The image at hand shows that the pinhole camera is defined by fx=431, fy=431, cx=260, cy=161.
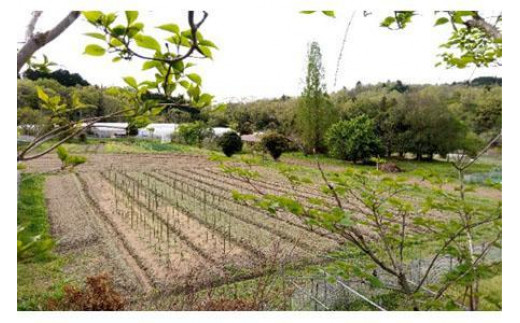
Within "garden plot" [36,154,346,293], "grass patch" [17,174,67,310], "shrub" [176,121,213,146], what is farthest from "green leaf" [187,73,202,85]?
"garden plot" [36,154,346,293]

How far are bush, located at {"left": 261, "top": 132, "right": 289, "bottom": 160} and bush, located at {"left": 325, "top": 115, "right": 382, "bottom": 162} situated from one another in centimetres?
27

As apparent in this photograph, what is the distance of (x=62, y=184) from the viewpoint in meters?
3.07

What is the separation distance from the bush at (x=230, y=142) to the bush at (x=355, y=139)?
1.74 feet

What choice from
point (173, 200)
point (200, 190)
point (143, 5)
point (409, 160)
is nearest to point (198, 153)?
point (200, 190)

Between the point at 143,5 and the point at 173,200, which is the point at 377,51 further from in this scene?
the point at 173,200

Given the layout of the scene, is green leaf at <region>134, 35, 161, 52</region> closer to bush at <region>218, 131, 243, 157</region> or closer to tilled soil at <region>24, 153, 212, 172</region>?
bush at <region>218, 131, 243, 157</region>

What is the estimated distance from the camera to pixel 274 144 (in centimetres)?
252

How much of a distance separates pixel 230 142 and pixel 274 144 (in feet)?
0.87

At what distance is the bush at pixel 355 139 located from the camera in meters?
2.54

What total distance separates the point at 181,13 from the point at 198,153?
110 centimetres

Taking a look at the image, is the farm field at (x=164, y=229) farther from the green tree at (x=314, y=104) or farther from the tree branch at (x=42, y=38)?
the tree branch at (x=42, y=38)

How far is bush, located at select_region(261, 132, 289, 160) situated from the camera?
8.05 feet
